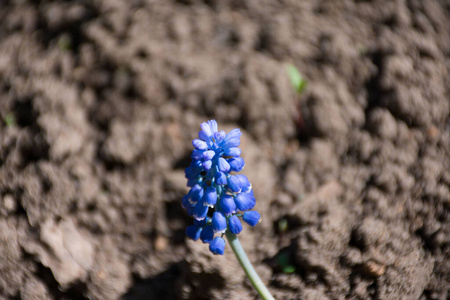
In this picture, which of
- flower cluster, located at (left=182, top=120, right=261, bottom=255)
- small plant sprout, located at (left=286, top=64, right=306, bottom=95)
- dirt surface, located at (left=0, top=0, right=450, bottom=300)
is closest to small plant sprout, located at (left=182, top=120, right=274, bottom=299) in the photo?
flower cluster, located at (left=182, top=120, right=261, bottom=255)

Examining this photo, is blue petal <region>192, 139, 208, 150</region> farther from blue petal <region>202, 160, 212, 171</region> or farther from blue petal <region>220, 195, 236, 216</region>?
blue petal <region>220, 195, 236, 216</region>

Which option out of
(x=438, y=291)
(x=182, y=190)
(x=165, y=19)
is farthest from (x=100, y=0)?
(x=438, y=291)

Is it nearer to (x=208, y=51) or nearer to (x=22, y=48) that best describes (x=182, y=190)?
(x=208, y=51)

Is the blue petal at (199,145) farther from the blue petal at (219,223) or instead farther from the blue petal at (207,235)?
the blue petal at (207,235)

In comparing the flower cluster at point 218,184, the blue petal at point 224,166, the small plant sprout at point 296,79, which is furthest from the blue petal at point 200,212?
the small plant sprout at point 296,79

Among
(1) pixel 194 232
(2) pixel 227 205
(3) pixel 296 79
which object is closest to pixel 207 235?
(1) pixel 194 232
